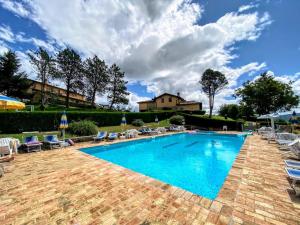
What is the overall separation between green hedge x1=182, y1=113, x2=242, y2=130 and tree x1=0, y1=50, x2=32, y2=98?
101 feet

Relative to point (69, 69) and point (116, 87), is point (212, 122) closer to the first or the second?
point (116, 87)

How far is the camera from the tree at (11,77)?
24653 mm

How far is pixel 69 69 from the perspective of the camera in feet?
90.6

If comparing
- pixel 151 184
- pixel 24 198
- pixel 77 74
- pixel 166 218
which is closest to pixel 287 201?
pixel 166 218

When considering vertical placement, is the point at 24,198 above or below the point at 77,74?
below

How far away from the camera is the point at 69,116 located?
16031mm

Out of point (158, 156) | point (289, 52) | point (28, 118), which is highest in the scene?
point (289, 52)

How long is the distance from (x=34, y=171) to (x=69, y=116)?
1183 centimetres

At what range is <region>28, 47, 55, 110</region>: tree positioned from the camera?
24.9 metres

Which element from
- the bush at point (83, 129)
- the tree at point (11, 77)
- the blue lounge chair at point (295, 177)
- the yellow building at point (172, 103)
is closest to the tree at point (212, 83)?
the yellow building at point (172, 103)

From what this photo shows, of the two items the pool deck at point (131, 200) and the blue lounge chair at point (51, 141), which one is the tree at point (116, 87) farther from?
the pool deck at point (131, 200)

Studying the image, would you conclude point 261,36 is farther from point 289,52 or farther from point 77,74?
point 77,74

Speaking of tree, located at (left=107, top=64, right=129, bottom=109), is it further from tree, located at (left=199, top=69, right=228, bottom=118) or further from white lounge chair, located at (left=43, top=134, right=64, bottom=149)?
white lounge chair, located at (left=43, top=134, right=64, bottom=149)

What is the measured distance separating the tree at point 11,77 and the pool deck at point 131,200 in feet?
92.1
